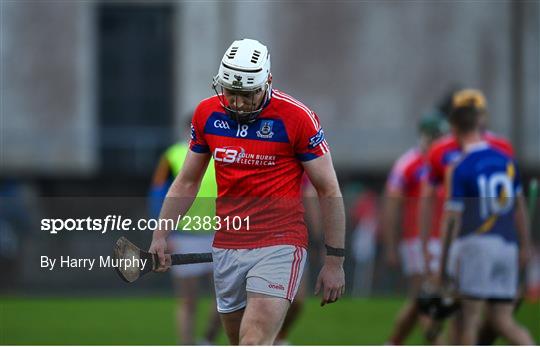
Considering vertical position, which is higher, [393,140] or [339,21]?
[339,21]

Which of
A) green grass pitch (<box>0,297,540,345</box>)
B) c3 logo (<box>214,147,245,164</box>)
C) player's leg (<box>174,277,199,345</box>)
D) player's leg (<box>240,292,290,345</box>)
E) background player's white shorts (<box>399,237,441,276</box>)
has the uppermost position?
c3 logo (<box>214,147,245,164</box>)

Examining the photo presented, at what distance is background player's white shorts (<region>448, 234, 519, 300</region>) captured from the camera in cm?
891

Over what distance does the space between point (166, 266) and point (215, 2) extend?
20542 millimetres

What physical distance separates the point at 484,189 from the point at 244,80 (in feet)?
9.13

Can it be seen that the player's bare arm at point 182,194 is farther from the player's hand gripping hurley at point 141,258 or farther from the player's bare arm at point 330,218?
the player's bare arm at point 330,218

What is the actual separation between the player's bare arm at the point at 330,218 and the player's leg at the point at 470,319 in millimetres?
2118

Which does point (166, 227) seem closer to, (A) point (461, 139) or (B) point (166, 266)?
(B) point (166, 266)

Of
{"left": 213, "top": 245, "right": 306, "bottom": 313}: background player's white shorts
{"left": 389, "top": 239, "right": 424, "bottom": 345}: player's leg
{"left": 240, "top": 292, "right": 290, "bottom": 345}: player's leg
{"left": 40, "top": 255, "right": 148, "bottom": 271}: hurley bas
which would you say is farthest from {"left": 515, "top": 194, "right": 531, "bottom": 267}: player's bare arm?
{"left": 40, "top": 255, "right": 148, "bottom": 271}: hurley bas

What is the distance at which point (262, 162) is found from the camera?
22.3ft

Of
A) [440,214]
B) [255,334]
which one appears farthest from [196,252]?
[440,214]

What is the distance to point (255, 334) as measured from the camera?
261 inches

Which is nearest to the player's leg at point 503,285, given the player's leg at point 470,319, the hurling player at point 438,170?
the player's leg at point 470,319

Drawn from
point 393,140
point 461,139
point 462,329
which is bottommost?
point 393,140

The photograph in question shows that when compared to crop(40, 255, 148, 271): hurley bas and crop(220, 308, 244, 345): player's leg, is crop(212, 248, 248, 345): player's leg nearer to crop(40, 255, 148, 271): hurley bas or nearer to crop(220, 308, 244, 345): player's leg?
crop(220, 308, 244, 345): player's leg
